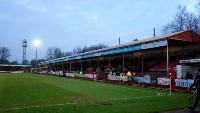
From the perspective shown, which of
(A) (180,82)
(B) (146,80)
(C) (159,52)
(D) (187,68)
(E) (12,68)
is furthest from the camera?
(E) (12,68)

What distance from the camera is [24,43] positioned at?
557ft

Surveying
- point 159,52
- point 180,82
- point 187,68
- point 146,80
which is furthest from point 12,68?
point 180,82

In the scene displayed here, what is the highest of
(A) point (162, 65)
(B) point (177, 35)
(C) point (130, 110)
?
(B) point (177, 35)

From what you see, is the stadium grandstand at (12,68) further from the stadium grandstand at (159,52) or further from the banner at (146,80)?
the banner at (146,80)

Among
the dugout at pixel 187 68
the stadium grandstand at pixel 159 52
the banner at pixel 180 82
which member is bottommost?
the banner at pixel 180 82

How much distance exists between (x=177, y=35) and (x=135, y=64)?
1913cm

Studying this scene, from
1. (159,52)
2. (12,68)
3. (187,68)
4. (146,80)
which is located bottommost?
(146,80)

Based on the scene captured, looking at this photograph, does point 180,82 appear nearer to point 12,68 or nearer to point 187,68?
point 187,68

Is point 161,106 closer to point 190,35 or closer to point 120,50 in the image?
point 190,35

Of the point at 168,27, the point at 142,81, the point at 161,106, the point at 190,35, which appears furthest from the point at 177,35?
the point at 168,27

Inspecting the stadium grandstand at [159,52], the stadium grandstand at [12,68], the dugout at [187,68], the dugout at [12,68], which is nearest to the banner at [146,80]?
the stadium grandstand at [159,52]

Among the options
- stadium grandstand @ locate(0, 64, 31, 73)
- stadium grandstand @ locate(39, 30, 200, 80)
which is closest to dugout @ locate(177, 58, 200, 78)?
stadium grandstand @ locate(39, 30, 200, 80)

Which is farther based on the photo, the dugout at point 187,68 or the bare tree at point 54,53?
the bare tree at point 54,53

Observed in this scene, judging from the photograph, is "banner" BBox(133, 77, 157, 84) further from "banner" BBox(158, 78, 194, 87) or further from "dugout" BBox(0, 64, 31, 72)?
"dugout" BBox(0, 64, 31, 72)
